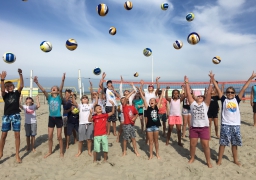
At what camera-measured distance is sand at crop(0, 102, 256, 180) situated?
12.4 ft

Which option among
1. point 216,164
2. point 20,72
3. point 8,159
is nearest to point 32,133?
point 8,159

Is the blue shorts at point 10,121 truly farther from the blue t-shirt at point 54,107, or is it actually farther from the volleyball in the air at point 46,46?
the volleyball in the air at point 46,46

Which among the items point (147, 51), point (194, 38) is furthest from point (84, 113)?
point (147, 51)

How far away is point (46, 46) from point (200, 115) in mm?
5329

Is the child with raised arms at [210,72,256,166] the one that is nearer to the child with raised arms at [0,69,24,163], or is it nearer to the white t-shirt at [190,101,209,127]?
the white t-shirt at [190,101,209,127]

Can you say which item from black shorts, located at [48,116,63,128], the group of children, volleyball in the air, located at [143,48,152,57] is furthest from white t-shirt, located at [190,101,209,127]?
volleyball in the air, located at [143,48,152,57]

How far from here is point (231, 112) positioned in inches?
159

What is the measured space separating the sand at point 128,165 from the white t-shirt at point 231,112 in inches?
Answer: 38.0

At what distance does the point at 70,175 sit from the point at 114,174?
2.89ft

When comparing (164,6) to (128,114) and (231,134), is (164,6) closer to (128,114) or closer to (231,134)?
(128,114)

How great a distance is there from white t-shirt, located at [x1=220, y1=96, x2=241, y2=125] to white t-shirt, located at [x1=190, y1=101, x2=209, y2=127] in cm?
40

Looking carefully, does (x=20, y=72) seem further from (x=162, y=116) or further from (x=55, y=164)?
(x=162, y=116)

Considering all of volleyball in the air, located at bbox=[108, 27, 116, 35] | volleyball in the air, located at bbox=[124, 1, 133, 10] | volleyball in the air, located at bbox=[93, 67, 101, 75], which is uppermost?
volleyball in the air, located at bbox=[124, 1, 133, 10]


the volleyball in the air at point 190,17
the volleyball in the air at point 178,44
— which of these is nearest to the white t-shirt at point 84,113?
the volleyball in the air at point 178,44
